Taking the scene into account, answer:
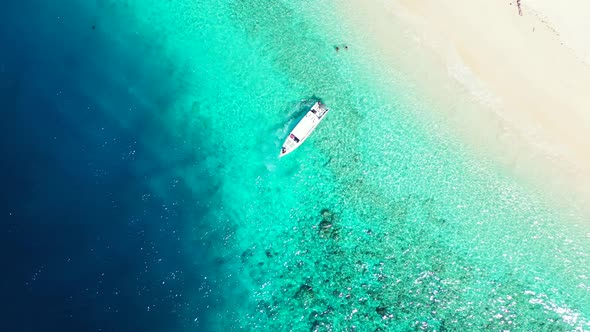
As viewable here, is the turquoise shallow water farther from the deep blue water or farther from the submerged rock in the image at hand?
the deep blue water

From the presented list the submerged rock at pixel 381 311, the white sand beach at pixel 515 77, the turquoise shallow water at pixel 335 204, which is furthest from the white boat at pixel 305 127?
the submerged rock at pixel 381 311

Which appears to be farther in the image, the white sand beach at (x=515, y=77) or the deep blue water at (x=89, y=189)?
the deep blue water at (x=89, y=189)

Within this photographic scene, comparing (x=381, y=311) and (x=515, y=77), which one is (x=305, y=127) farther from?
(x=515, y=77)

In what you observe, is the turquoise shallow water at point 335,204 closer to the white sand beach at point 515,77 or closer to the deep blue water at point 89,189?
Answer: the deep blue water at point 89,189

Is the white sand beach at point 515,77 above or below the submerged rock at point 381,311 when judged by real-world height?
above

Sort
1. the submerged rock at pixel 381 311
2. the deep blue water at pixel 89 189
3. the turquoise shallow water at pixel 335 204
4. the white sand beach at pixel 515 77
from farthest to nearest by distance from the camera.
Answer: the deep blue water at pixel 89 189 → the submerged rock at pixel 381 311 → the turquoise shallow water at pixel 335 204 → the white sand beach at pixel 515 77

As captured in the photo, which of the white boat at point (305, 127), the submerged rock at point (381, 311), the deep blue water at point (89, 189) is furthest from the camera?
the deep blue water at point (89, 189)

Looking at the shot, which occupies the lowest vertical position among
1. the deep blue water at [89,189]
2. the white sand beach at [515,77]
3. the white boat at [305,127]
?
the deep blue water at [89,189]
